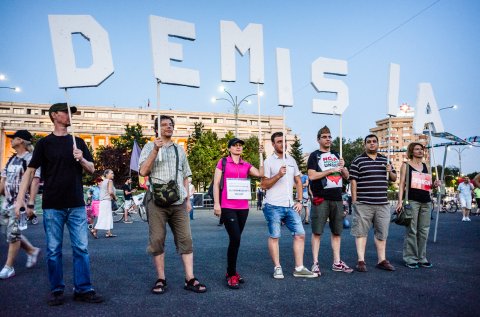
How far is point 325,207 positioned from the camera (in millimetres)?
5496

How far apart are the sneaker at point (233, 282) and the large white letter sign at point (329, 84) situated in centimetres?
282

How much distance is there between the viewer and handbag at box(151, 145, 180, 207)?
4.32m

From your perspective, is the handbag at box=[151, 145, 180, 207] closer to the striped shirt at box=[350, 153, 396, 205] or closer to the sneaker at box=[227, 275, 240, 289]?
the sneaker at box=[227, 275, 240, 289]

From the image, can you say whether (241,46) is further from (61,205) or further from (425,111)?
(425,111)

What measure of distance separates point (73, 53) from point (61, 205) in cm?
183

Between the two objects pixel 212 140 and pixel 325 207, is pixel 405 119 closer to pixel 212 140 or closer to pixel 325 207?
pixel 212 140

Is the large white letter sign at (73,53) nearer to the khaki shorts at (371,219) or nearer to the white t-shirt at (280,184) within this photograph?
the white t-shirt at (280,184)

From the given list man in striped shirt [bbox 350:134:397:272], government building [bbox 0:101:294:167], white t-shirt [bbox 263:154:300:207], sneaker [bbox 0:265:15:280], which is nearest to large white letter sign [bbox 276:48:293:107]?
white t-shirt [bbox 263:154:300:207]

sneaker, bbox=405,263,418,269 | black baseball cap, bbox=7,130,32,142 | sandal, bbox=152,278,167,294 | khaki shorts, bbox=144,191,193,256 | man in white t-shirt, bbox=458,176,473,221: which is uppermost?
black baseball cap, bbox=7,130,32,142

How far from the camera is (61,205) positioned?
4.03m

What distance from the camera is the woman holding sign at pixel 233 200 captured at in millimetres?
4762

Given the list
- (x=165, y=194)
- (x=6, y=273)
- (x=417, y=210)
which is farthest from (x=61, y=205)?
(x=417, y=210)

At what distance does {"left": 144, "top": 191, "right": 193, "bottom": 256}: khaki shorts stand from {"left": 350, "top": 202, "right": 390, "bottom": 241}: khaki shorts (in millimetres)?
2760

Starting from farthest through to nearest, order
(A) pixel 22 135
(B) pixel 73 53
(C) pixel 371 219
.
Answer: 1. (C) pixel 371 219
2. (A) pixel 22 135
3. (B) pixel 73 53
